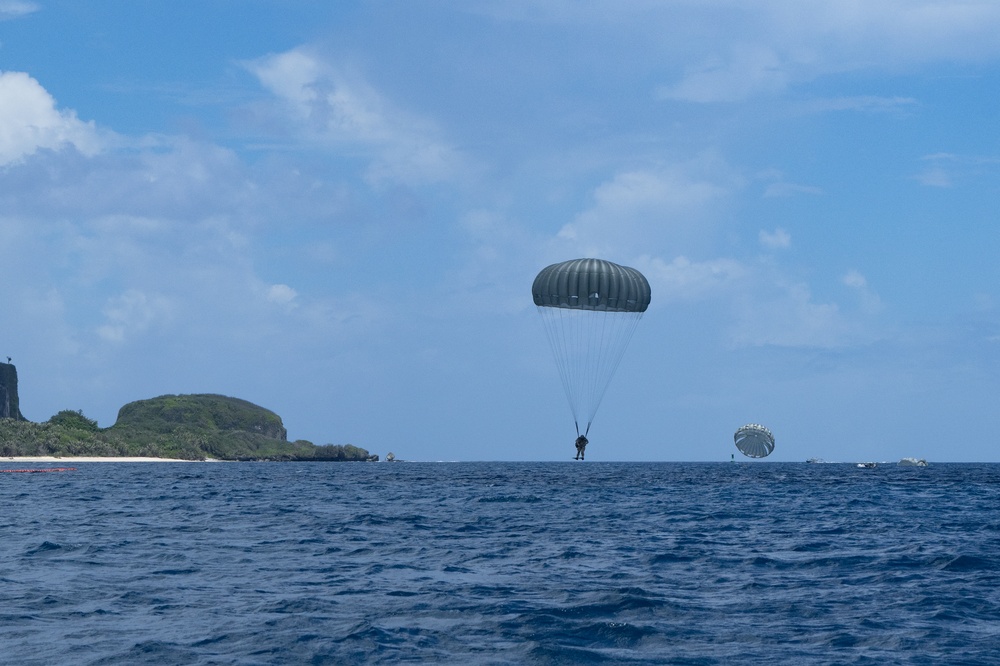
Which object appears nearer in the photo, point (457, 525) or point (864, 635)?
point (864, 635)

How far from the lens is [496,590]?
92.8ft

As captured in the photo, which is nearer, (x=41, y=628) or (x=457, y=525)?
(x=41, y=628)

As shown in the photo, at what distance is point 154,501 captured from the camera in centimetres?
6900

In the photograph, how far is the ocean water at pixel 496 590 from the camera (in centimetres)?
2125

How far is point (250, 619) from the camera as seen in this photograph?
78.3 feet

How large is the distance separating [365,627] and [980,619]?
14441 mm

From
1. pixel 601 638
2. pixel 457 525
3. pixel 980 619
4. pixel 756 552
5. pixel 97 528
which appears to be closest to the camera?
pixel 601 638

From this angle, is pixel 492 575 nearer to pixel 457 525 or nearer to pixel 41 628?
pixel 41 628

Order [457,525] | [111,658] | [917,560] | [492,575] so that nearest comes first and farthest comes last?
1. [111,658]
2. [492,575]
3. [917,560]
4. [457,525]

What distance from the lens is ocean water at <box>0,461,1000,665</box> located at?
2125cm

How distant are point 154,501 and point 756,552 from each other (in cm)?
4493

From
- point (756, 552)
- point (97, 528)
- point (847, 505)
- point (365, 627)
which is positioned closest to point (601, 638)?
point (365, 627)

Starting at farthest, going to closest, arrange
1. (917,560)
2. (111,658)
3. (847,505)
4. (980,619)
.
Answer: (847,505), (917,560), (980,619), (111,658)

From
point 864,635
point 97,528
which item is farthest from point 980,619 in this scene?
point 97,528
